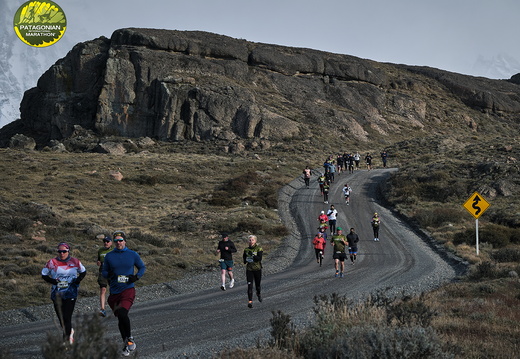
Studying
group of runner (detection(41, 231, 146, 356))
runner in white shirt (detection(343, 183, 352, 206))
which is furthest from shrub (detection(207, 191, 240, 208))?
group of runner (detection(41, 231, 146, 356))

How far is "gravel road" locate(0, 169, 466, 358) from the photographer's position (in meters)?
9.92

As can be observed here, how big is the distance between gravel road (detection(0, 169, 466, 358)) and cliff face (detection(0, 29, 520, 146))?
41.3m

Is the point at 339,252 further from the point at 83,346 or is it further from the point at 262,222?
the point at 83,346

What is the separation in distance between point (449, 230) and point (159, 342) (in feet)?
77.4

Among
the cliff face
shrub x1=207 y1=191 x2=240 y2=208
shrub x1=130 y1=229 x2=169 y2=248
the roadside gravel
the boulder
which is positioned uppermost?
the cliff face

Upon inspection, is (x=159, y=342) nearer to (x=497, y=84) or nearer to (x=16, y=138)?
A: (x=16, y=138)

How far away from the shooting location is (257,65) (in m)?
86.5

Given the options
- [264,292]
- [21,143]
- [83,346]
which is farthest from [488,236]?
[21,143]

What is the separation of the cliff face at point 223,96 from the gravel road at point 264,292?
41309 mm

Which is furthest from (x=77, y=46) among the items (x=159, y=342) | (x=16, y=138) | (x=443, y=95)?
(x=159, y=342)

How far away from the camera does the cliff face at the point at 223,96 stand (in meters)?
71.9

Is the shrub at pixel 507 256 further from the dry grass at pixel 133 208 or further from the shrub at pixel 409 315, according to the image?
the shrub at pixel 409 315

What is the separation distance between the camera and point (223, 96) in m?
72.9

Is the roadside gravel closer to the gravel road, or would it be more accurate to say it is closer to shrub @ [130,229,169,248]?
the gravel road
